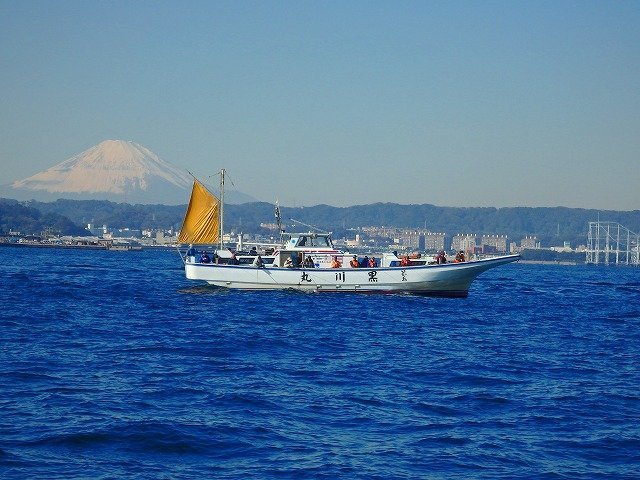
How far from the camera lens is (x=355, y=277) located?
5803 centimetres

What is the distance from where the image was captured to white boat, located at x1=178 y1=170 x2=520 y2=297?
57.8 meters

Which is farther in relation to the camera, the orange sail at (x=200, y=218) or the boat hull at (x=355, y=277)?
the orange sail at (x=200, y=218)

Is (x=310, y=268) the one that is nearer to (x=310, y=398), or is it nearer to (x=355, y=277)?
(x=355, y=277)

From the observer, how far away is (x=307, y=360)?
1139 inches

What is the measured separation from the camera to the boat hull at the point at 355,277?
189ft

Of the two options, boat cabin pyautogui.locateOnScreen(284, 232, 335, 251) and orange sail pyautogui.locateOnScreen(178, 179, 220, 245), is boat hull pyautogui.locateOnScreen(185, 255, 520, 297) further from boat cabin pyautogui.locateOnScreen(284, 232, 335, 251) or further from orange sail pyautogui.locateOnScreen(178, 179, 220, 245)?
orange sail pyautogui.locateOnScreen(178, 179, 220, 245)

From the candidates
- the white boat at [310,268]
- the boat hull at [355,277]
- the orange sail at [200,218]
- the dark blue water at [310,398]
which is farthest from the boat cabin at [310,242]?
the dark blue water at [310,398]

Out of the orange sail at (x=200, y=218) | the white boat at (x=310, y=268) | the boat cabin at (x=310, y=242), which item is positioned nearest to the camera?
the white boat at (x=310, y=268)

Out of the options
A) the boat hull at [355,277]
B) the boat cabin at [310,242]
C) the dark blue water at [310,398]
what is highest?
the boat cabin at [310,242]

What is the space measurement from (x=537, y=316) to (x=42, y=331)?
991 inches

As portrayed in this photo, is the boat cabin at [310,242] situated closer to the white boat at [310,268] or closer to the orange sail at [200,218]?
the white boat at [310,268]

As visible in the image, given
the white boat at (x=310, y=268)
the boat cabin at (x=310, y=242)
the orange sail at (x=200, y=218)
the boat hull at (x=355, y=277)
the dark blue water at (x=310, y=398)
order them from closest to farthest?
the dark blue water at (x=310, y=398) < the boat hull at (x=355, y=277) < the white boat at (x=310, y=268) < the boat cabin at (x=310, y=242) < the orange sail at (x=200, y=218)

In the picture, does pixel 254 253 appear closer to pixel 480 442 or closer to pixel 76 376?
pixel 76 376

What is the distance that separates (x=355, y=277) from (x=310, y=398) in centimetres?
3558
